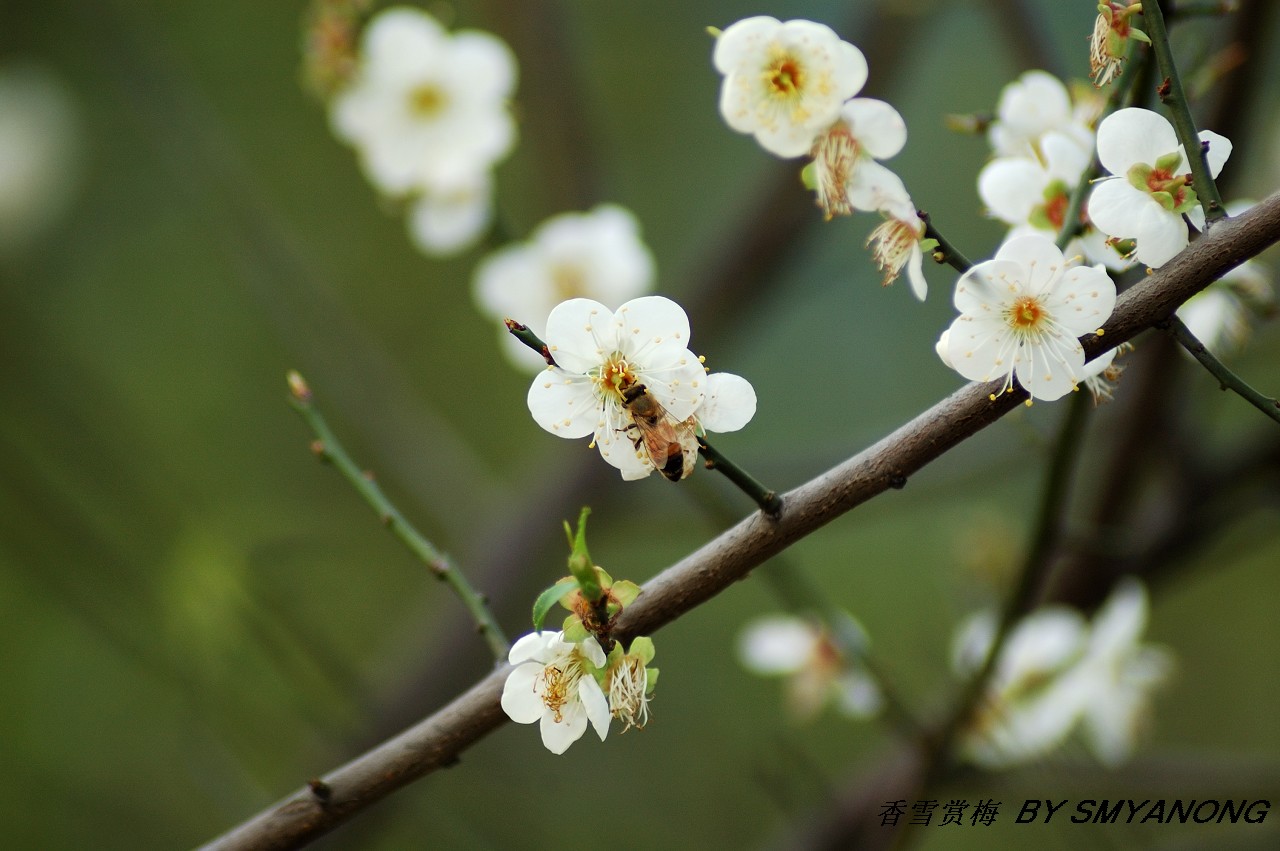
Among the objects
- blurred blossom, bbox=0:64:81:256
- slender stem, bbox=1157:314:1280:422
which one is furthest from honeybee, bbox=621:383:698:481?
blurred blossom, bbox=0:64:81:256

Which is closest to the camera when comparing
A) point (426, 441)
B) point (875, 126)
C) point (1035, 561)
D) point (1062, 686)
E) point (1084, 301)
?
point (1084, 301)

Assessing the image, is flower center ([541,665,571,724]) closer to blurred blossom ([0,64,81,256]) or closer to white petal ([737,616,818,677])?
white petal ([737,616,818,677])

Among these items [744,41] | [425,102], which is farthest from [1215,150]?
[425,102]

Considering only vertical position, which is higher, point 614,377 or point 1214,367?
point 614,377

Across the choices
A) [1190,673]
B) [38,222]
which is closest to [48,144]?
[38,222]

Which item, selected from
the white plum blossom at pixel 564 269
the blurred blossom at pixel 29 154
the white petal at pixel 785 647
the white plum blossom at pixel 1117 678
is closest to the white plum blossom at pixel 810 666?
the white petal at pixel 785 647

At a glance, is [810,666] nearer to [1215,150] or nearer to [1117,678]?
[1117,678]
